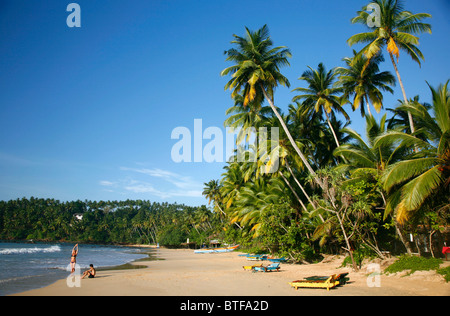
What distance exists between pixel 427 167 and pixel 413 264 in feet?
14.7

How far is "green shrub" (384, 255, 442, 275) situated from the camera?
38.2 feet

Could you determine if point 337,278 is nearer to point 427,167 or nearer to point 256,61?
point 427,167

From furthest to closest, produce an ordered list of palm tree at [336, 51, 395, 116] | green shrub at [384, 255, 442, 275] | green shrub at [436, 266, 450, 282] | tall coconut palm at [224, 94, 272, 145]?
tall coconut palm at [224, 94, 272, 145] → palm tree at [336, 51, 395, 116] → green shrub at [384, 255, 442, 275] → green shrub at [436, 266, 450, 282]

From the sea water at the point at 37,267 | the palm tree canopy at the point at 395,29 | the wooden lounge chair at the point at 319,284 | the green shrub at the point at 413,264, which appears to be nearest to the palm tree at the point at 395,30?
the palm tree canopy at the point at 395,29

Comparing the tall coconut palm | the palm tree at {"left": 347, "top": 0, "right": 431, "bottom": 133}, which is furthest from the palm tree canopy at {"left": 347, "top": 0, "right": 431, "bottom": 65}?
the tall coconut palm

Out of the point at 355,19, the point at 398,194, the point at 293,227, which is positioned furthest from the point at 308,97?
the point at 398,194

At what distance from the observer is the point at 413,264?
40.6 ft

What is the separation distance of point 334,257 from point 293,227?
3.49 metres

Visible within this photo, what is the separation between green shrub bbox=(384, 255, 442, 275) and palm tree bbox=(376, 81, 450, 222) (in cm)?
221

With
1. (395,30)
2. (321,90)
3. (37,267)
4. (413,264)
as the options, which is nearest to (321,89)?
(321,90)

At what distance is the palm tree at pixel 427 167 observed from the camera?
34.8 feet

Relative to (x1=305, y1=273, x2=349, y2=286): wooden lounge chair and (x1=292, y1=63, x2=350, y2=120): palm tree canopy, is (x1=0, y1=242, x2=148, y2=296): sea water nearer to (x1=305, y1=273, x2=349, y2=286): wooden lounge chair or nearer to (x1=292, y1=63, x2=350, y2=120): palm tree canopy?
(x1=305, y1=273, x2=349, y2=286): wooden lounge chair

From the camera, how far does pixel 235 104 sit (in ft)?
88.3
